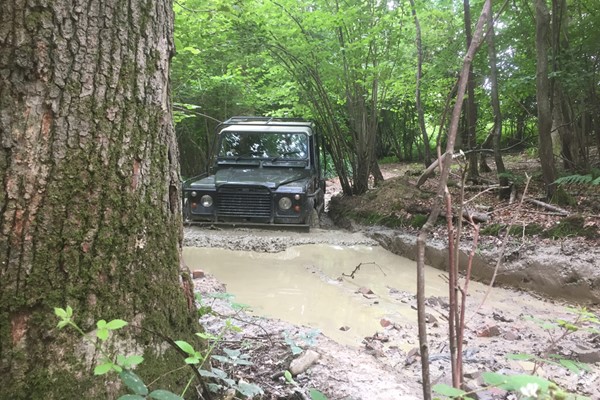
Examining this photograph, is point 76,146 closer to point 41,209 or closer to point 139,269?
point 41,209

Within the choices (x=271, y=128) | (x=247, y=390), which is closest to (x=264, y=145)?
(x=271, y=128)

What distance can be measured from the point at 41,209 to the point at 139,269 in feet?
1.06

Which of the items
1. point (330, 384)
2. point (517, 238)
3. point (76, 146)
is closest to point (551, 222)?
point (517, 238)

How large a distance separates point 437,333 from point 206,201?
4.02 m

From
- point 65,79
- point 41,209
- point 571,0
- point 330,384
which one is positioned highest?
point 571,0

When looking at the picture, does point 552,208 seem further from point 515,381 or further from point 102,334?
point 102,334

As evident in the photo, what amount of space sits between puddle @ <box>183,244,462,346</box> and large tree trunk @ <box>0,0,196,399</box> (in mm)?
2067

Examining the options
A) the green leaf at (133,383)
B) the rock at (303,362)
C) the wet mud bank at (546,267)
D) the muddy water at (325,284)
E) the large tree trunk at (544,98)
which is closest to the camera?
the green leaf at (133,383)

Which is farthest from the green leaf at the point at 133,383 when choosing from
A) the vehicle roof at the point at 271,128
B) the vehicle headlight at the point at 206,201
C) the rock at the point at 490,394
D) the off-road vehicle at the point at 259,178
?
the vehicle roof at the point at 271,128

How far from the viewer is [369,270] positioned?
16.6 ft

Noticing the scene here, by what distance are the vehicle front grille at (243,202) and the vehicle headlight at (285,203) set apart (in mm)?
160

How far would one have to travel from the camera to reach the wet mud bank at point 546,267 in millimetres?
3902

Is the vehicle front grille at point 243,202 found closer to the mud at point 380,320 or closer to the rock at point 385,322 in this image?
the mud at point 380,320

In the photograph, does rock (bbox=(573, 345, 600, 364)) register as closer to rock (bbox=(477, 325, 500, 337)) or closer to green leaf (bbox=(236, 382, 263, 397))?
rock (bbox=(477, 325, 500, 337))
